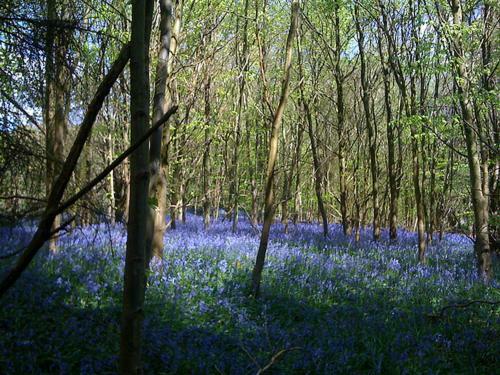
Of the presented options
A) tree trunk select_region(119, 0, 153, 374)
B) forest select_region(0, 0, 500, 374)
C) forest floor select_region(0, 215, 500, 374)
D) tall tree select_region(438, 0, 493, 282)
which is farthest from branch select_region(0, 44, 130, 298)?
tall tree select_region(438, 0, 493, 282)

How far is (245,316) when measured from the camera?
20.1 ft

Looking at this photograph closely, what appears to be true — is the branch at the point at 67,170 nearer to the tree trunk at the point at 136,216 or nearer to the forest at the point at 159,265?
the forest at the point at 159,265

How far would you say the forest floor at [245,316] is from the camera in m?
4.60

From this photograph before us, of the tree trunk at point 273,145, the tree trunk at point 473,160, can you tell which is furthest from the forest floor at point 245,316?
the tree trunk at point 273,145

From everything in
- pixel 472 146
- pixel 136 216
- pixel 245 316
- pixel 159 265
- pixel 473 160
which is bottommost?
pixel 245 316

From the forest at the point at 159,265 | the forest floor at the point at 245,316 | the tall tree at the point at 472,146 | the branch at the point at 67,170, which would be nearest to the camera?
the branch at the point at 67,170

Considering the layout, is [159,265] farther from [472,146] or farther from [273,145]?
[472,146]

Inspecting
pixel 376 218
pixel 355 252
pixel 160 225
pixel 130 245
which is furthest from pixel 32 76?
pixel 376 218

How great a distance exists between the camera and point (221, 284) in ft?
23.5

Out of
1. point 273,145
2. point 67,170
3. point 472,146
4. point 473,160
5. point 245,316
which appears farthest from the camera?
point 473,160

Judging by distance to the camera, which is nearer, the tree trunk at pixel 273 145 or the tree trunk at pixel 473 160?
the tree trunk at pixel 273 145

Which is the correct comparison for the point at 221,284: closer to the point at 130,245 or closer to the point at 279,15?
the point at 130,245

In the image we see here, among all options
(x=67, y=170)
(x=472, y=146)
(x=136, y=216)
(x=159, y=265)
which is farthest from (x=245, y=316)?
(x=472, y=146)

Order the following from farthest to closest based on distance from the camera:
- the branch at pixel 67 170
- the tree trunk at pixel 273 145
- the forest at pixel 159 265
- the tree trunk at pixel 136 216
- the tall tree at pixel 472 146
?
the tall tree at pixel 472 146 < the tree trunk at pixel 273 145 < the forest at pixel 159 265 < the tree trunk at pixel 136 216 < the branch at pixel 67 170
